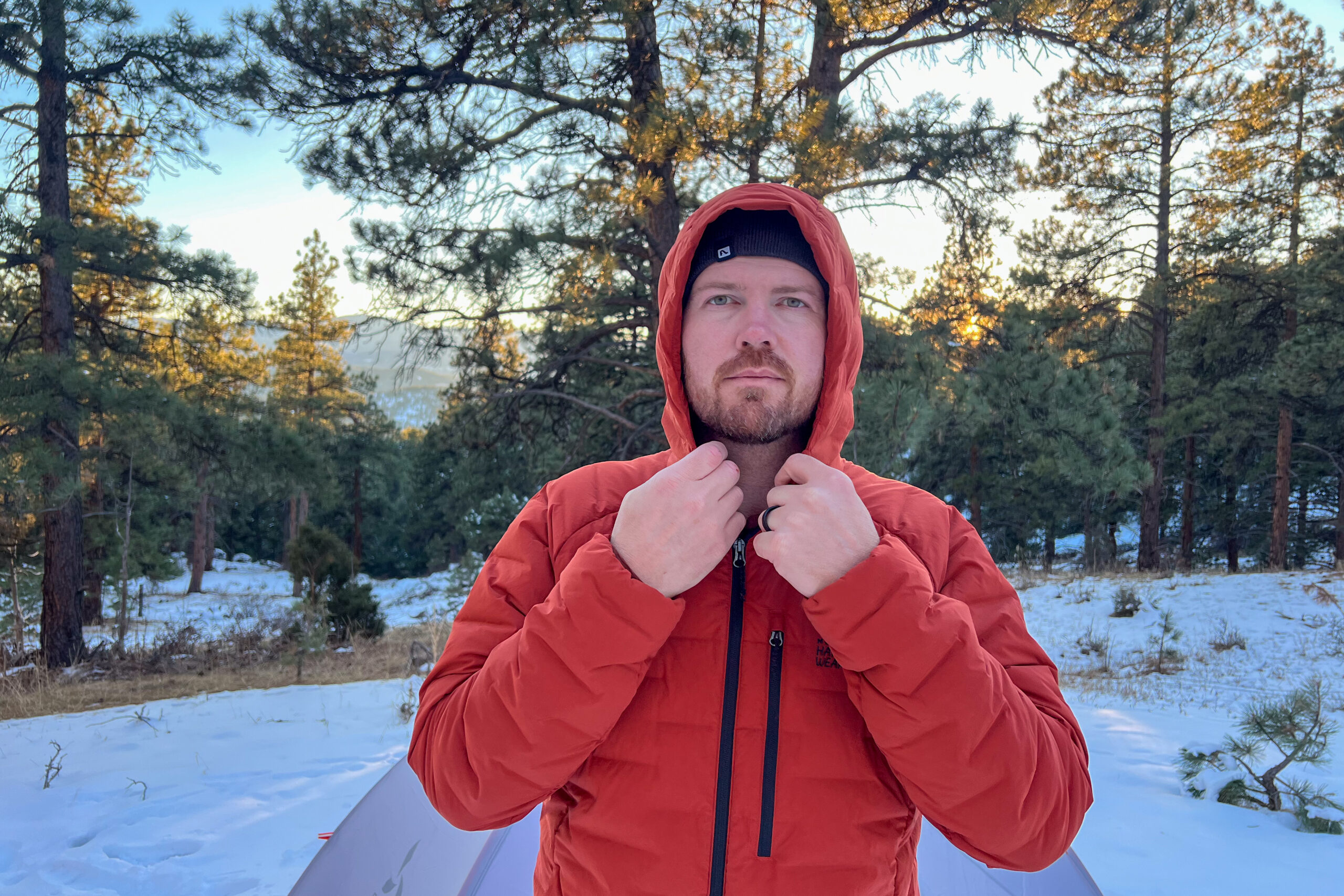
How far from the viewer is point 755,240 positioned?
5.00 feet

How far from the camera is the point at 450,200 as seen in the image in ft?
21.9

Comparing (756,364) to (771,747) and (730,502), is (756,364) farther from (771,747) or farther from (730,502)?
(771,747)

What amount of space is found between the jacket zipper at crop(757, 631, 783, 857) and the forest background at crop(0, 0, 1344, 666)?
5054 mm

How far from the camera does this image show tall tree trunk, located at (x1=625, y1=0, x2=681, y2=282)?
5.64m

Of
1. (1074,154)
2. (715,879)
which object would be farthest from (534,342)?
(1074,154)

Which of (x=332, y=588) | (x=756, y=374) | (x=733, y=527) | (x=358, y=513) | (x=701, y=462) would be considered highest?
(x=756, y=374)

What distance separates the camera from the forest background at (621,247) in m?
6.06

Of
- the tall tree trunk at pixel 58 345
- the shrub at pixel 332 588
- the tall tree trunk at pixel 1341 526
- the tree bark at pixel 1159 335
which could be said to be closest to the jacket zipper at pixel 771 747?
the shrub at pixel 332 588

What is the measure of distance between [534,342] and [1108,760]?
273 inches

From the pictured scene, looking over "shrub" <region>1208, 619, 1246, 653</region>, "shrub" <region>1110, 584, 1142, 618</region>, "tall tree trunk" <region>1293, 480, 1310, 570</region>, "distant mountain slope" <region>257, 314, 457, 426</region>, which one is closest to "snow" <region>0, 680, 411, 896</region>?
"distant mountain slope" <region>257, 314, 457, 426</region>

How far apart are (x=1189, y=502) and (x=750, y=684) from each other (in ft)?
77.0

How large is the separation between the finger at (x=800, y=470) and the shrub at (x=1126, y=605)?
9.71 meters

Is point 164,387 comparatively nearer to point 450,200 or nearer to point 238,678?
point 238,678

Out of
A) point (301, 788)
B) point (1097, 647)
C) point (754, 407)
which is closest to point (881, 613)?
point (754, 407)
